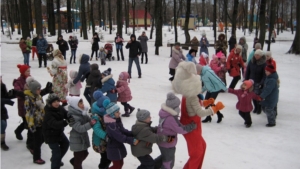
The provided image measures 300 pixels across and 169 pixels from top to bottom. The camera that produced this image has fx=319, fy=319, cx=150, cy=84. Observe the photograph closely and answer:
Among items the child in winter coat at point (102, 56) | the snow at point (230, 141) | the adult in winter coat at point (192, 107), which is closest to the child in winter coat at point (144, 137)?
the adult in winter coat at point (192, 107)

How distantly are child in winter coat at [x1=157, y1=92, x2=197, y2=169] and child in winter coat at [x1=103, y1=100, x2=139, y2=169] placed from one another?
18.8 inches

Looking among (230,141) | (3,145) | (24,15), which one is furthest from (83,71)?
(24,15)

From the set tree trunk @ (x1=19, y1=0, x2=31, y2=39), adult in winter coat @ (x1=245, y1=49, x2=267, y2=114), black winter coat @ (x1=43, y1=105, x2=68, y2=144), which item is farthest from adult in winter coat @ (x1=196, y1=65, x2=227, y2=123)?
tree trunk @ (x1=19, y1=0, x2=31, y2=39)

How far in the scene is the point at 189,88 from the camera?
4.83 metres

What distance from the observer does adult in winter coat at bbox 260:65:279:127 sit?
7504mm

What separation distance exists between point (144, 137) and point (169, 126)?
0.41 m

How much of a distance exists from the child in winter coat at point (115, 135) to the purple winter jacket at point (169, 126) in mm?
456

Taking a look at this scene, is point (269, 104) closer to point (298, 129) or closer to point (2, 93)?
point (298, 129)

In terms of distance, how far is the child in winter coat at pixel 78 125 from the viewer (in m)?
4.82

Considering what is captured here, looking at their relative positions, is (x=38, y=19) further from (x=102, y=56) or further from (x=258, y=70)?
(x=258, y=70)

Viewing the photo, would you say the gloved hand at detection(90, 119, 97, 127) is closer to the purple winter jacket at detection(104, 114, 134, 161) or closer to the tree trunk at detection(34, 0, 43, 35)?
the purple winter jacket at detection(104, 114, 134, 161)

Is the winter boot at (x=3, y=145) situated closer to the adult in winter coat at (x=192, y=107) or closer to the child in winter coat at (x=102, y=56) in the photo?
the adult in winter coat at (x=192, y=107)

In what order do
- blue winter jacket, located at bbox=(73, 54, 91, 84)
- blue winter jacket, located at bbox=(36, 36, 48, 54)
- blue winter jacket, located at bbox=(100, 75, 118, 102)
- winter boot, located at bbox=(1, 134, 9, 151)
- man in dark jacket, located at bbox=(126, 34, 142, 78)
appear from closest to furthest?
winter boot, located at bbox=(1, 134, 9, 151) → blue winter jacket, located at bbox=(100, 75, 118, 102) → blue winter jacket, located at bbox=(73, 54, 91, 84) → man in dark jacket, located at bbox=(126, 34, 142, 78) → blue winter jacket, located at bbox=(36, 36, 48, 54)

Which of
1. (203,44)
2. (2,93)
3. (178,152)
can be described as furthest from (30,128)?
(203,44)
